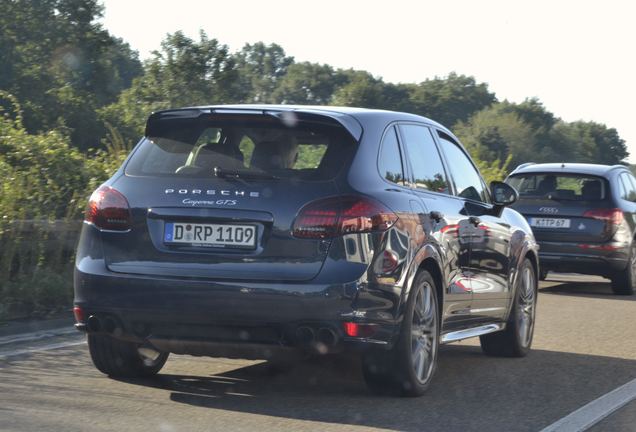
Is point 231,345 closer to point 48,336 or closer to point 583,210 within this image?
point 48,336

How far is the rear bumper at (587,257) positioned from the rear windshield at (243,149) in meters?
9.87

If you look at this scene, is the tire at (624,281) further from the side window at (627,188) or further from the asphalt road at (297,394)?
the asphalt road at (297,394)

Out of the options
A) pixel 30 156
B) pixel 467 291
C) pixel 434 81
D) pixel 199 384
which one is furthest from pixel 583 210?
pixel 434 81

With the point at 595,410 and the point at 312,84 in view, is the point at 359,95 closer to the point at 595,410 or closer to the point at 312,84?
the point at 312,84

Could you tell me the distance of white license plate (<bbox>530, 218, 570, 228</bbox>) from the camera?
648 inches

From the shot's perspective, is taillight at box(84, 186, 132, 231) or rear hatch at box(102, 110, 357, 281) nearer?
rear hatch at box(102, 110, 357, 281)

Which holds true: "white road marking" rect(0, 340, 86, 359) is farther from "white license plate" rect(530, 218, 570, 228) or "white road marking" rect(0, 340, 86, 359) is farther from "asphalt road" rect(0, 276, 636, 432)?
"white license plate" rect(530, 218, 570, 228)

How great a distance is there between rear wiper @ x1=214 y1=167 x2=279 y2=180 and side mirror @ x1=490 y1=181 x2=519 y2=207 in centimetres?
286

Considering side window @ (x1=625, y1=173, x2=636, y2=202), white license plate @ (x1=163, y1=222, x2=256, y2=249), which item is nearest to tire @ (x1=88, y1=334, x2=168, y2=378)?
white license plate @ (x1=163, y1=222, x2=256, y2=249)

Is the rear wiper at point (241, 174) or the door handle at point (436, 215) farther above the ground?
the rear wiper at point (241, 174)

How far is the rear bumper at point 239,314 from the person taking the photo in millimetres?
6531

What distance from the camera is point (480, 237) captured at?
870cm

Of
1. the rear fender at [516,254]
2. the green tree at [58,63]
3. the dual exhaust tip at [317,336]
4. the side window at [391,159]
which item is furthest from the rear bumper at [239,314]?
the green tree at [58,63]

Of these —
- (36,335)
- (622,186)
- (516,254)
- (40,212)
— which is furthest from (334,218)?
(622,186)
